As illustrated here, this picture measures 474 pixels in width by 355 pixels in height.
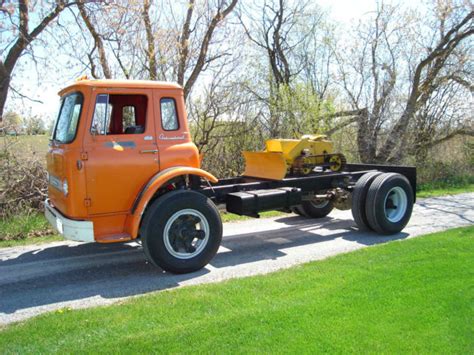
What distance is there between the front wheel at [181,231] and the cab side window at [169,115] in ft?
3.06

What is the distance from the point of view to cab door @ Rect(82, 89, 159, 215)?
6016 millimetres

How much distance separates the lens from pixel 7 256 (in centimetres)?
743

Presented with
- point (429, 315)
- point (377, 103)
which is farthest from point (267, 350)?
point (377, 103)

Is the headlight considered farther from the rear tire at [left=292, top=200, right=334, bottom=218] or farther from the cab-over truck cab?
the rear tire at [left=292, top=200, right=334, bottom=218]

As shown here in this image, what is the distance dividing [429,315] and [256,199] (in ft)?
10.8

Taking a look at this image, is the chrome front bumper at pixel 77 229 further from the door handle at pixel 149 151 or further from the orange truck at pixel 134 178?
the door handle at pixel 149 151

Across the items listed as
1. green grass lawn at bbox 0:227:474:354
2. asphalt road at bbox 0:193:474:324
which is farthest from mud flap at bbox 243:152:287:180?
green grass lawn at bbox 0:227:474:354

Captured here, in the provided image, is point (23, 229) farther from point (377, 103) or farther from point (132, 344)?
point (377, 103)

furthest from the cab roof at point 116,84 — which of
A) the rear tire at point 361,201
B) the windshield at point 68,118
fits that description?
the rear tire at point 361,201

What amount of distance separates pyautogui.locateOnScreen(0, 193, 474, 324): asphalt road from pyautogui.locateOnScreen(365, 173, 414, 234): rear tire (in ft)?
0.71

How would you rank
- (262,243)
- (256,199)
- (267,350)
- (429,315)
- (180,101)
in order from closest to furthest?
(267,350) → (429,315) → (180,101) → (256,199) → (262,243)

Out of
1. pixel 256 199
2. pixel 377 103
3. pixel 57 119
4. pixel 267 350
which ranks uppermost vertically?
pixel 377 103

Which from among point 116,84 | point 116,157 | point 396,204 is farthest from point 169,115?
point 396,204

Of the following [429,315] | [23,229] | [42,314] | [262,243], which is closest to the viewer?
[429,315]
